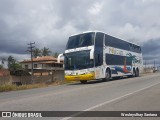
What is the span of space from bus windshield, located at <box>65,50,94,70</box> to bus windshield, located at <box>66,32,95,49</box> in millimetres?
728

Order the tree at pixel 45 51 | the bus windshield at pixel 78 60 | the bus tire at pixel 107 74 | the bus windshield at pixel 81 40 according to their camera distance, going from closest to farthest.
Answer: the bus windshield at pixel 78 60
the bus windshield at pixel 81 40
the bus tire at pixel 107 74
the tree at pixel 45 51

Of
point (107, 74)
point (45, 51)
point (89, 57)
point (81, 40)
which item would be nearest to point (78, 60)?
point (89, 57)

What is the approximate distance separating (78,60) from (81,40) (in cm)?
179

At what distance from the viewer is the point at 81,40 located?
28.0 metres

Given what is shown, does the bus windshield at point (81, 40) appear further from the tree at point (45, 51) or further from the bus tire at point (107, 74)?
the tree at point (45, 51)

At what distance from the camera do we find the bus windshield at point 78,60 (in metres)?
27.4

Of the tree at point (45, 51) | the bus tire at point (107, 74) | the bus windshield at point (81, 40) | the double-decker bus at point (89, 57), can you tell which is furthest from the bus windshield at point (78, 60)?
the tree at point (45, 51)

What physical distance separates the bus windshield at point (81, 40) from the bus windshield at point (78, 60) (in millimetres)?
728

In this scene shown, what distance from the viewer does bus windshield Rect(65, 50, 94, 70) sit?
27359 mm

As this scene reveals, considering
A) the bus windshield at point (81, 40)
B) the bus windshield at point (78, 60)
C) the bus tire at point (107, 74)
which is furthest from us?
the bus tire at point (107, 74)

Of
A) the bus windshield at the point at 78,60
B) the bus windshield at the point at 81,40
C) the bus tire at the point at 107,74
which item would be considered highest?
the bus windshield at the point at 81,40

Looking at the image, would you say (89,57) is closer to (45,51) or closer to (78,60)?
(78,60)

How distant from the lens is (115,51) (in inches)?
1300

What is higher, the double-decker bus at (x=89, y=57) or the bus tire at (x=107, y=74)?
the double-decker bus at (x=89, y=57)
